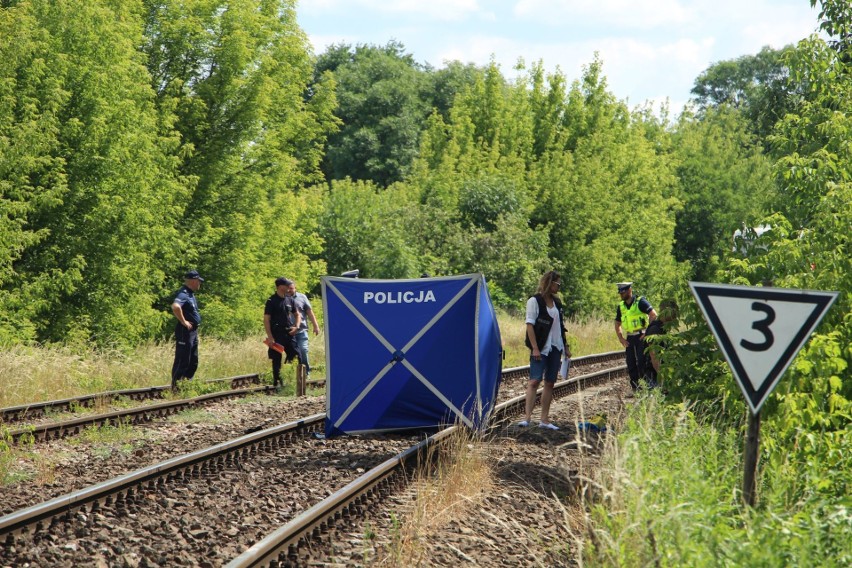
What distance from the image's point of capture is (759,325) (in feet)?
18.3

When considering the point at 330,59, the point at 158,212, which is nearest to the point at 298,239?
the point at 158,212

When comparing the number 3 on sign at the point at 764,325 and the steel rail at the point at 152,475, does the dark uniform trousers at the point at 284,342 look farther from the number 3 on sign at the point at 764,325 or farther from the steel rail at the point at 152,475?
the number 3 on sign at the point at 764,325

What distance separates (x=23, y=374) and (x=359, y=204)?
2305cm

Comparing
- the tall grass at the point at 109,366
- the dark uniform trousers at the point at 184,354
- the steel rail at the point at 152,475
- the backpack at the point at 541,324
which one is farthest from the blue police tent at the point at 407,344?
the tall grass at the point at 109,366

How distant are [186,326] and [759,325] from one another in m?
11.9

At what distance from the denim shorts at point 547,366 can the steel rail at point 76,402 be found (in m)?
6.52

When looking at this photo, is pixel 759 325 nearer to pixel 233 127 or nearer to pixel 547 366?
pixel 547 366

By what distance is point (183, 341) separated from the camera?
16516 mm

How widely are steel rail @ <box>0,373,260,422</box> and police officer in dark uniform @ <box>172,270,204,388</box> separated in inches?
15.2

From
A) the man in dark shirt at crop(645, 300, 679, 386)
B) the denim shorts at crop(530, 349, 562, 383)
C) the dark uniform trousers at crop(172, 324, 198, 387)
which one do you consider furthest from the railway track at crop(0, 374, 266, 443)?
the man in dark shirt at crop(645, 300, 679, 386)

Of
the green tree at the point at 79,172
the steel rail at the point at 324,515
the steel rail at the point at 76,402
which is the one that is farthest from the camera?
the green tree at the point at 79,172

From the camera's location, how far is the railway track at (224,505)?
7.12 meters

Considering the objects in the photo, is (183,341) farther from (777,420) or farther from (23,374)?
(777,420)

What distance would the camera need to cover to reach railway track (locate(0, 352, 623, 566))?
7.12m
